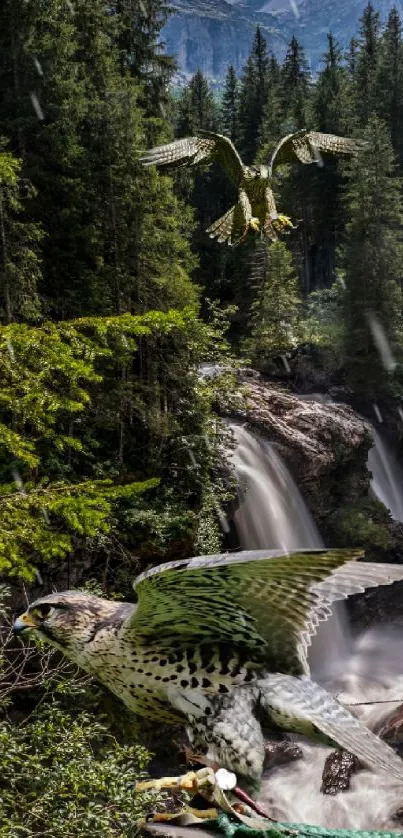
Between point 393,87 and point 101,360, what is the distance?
124ft

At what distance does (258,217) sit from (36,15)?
5767 millimetres

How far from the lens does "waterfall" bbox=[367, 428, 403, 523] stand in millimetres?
21922

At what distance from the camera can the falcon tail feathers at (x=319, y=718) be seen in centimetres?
180

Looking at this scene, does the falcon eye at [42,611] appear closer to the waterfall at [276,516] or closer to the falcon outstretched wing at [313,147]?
the waterfall at [276,516]

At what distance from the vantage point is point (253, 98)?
46969 mm

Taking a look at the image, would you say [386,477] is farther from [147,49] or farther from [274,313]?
[147,49]

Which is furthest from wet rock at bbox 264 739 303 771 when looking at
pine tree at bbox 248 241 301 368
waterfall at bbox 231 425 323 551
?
pine tree at bbox 248 241 301 368

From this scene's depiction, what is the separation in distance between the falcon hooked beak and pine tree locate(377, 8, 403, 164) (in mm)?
41747

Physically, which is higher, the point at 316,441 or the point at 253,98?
the point at 253,98

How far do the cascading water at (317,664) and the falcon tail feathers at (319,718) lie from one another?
9.50 m

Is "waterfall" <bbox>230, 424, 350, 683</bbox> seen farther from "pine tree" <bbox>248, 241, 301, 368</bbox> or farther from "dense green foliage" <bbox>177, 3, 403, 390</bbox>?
"pine tree" <bbox>248, 241, 301, 368</bbox>

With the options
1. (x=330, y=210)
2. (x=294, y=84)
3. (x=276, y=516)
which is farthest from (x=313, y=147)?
(x=294, y=84)

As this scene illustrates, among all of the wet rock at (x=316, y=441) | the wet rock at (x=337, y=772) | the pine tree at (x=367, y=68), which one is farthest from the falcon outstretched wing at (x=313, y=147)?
the pine tree at (x=367, y=68)

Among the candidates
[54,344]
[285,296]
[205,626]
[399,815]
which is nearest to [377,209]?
[285,296]
